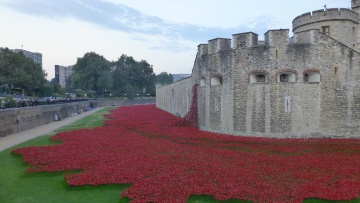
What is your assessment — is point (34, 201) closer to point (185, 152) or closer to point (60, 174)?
point (60, 174)

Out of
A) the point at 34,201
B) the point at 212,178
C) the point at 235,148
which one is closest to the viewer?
the point at 34,201

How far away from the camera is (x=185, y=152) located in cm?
1603

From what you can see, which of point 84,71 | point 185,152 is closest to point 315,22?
point 185,152

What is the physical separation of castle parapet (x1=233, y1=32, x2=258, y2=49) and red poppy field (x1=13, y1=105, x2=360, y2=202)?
6.44m

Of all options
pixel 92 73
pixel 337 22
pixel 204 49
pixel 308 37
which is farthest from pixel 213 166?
pixel 92 73

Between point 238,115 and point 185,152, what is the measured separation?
6553 millimetres

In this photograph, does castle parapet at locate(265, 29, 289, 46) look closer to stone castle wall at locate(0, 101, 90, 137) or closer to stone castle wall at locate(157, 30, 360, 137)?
stone castle wall at locate(157, 30, 360, 137)

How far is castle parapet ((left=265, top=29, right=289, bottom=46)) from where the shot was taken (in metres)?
19.5

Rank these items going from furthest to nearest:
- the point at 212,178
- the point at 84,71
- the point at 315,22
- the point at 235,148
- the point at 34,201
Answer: the point at 84,71 → the point at 315,22 → the point at 235,148 → the point at 212,178 → the point at 34,201

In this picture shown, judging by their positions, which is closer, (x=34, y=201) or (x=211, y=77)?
(x=34, y=201)

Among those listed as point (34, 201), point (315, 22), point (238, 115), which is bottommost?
point (34, 201)

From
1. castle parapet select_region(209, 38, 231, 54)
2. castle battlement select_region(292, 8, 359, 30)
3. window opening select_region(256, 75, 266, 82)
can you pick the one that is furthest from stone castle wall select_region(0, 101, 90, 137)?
castle battlement select_region(292, 8, 359, 30)

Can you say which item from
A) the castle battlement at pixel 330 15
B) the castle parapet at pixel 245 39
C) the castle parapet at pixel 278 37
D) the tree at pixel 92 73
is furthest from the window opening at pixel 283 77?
the tree at pixel 92 73

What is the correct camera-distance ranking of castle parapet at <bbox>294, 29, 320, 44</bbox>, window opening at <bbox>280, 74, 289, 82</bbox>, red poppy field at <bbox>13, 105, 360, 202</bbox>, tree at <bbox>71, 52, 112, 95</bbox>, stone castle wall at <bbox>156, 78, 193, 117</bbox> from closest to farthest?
red poppy field at <bbox>13, 105, 360, 202</bbox> < castle parapet at <bbox>294, 29, 320, 44</bbox> < window opening at <bbox>280, 74, 289, 82</bbox> < stone castle wall at <bbox>156, 78, 193, 117</bbox> < tree at <bbox>71, 52, 112, 95</bbox>
